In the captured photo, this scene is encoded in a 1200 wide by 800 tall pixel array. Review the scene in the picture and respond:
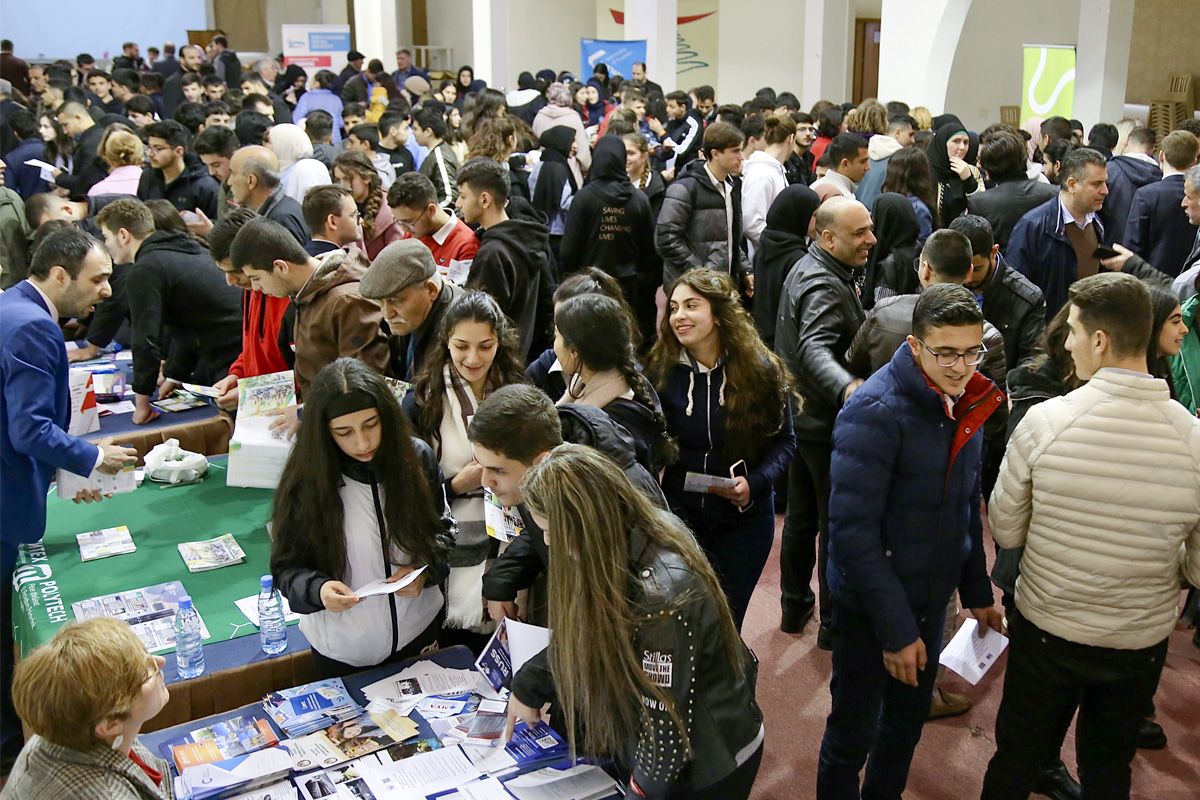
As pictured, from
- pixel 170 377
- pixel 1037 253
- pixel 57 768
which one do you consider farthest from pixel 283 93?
pixel 57 768

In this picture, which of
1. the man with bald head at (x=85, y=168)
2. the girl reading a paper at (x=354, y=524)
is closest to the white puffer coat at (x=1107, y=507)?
the girl reading a paper at (x=354, y=524)

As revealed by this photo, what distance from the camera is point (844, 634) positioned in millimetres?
2531

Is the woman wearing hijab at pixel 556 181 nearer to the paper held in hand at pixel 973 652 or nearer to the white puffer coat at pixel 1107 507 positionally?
the paper held in hand at pixel 973 652

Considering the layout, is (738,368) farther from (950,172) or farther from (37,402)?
(950,172)

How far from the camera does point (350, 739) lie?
2.22 meters

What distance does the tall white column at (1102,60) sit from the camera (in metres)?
10.1

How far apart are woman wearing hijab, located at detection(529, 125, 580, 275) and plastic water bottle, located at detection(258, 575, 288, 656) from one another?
3.74 m

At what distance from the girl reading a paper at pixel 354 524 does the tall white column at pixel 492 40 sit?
11.4 m

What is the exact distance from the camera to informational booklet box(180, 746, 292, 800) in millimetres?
2023

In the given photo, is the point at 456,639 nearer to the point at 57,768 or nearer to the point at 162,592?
the point at 162,592

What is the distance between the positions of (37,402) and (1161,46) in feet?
50.4

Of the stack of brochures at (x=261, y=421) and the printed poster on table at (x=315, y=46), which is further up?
the printed poster on table at (x=315, y=46)

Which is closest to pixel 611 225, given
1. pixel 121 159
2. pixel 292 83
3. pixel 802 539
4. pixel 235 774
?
pixel 802 539

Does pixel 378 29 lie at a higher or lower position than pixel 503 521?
higher
